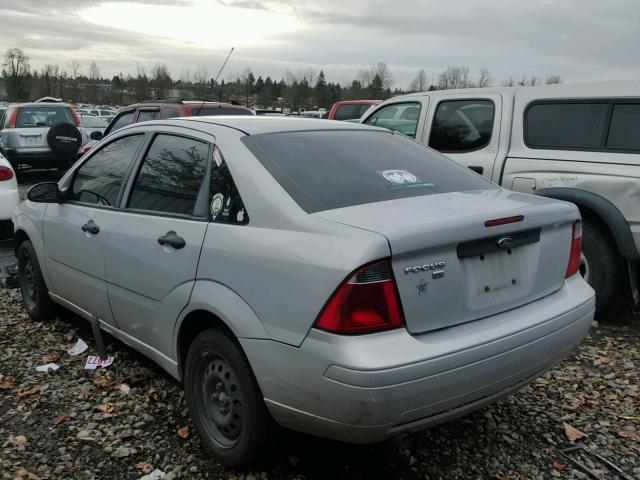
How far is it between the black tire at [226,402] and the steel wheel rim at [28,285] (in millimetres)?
2523

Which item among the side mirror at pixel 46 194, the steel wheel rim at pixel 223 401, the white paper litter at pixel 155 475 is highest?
the side mirror at pixel 46 194

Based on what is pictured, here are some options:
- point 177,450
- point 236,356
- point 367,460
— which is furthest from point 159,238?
point 367,460

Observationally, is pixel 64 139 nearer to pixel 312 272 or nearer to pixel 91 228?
pixel 91 228

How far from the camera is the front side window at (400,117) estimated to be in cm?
663

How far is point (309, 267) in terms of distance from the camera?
7.61ft

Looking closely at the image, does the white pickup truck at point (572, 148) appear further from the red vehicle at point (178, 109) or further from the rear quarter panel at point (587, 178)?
the red vehicle at point (178, 109)

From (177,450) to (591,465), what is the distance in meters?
2.15

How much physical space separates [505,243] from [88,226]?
8.53ft

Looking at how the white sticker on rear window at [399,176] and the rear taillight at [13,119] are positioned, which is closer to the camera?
the white sticker on rear window at [399,176]

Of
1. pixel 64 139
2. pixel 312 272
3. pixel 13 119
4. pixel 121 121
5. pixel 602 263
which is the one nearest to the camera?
pixel 312 272

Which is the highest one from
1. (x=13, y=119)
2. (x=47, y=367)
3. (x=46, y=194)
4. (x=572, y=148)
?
(x=572, y=148)

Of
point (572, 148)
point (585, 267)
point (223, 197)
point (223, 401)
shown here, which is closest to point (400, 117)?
point (572, 148)

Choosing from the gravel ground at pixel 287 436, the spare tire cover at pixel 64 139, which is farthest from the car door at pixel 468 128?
the spare tire cover at pixel 64 139

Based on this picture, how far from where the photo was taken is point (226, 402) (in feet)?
9.30
